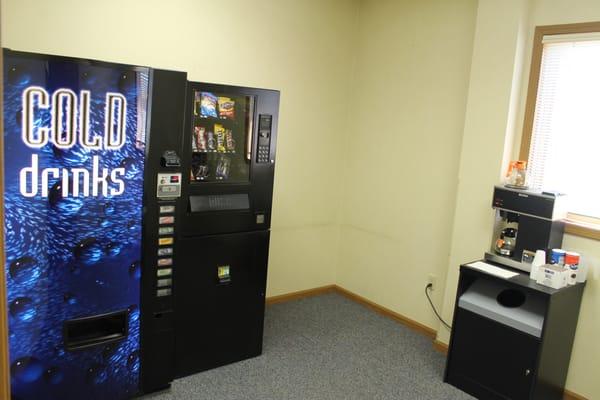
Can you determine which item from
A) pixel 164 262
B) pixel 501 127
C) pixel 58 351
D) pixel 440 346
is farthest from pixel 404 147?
pixel 58 351

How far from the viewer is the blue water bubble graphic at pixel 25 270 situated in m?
2.15

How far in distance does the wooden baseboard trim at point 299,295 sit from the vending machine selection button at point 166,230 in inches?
64.1

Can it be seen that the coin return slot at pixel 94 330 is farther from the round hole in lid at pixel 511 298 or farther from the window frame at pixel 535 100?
the window frame at pixel 535 100

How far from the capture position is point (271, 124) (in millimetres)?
2973

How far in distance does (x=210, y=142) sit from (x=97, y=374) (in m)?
1.35

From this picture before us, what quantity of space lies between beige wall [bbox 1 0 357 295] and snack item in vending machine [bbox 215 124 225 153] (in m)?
0.63

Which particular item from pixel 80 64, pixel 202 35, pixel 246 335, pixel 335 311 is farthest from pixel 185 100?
pixel 335 311

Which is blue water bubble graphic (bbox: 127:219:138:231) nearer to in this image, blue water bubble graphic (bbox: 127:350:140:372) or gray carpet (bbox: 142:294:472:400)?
blue water bubble graphic (bbox: 127:350:140:372)

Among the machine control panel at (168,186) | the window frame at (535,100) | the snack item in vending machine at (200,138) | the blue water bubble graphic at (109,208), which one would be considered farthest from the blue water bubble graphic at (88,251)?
the window frame at (535,100)

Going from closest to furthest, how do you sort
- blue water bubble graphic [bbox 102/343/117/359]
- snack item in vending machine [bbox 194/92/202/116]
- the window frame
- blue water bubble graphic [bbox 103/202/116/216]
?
blue water bubble graphic [bbox 103/202/116/216] → blue water bubble graphic [bbox 102/343/117/359] → snack item in vending machine [bbox 194/92/202/116] → the window frame

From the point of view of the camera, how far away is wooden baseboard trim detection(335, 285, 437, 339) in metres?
3.73

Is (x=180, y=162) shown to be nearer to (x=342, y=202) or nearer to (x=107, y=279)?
(x=107, y=279)

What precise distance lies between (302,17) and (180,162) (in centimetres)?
186

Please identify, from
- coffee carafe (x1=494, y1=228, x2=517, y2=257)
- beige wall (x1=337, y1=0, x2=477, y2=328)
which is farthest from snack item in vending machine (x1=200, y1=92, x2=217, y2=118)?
coffee carafe (x1=494, y1=228, x2=517, y2=257)
